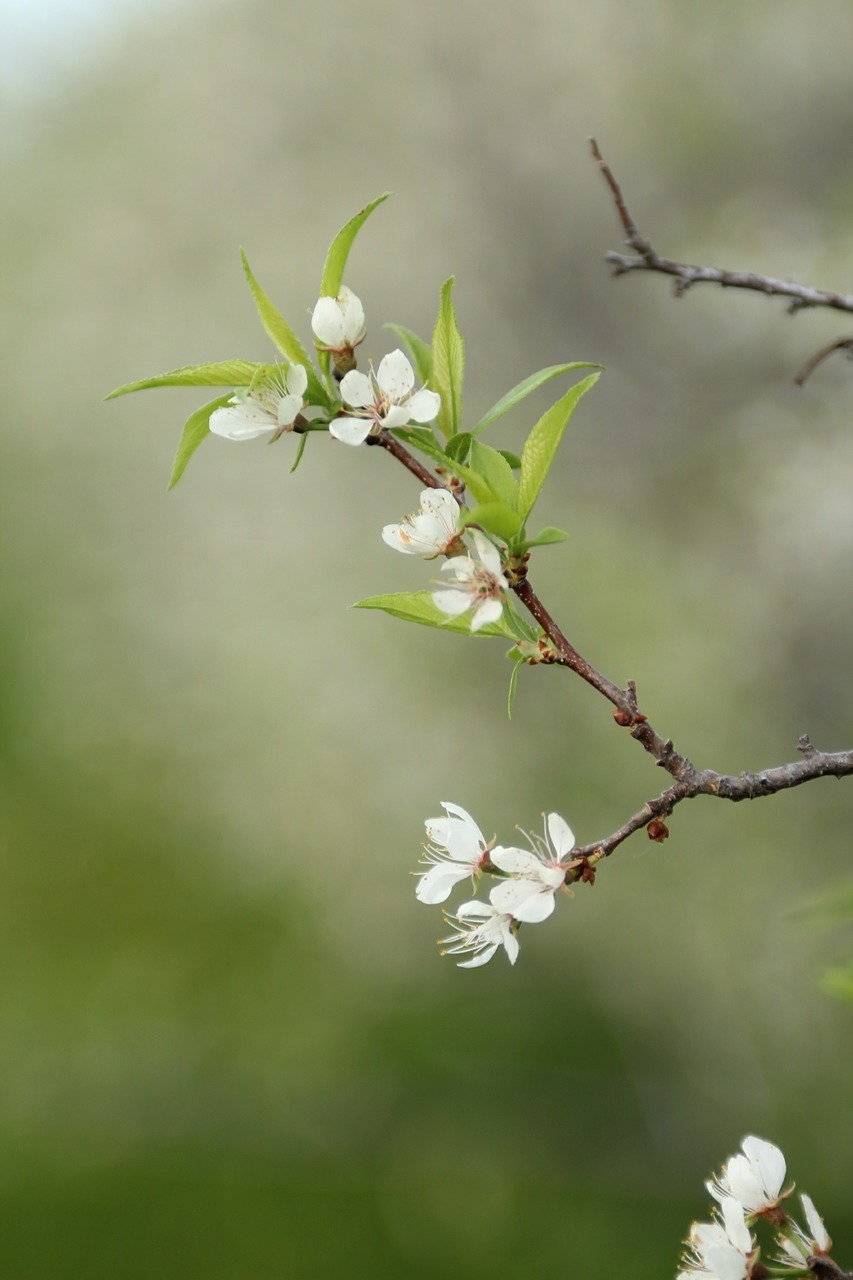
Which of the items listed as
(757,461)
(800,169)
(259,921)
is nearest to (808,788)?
(757,461)

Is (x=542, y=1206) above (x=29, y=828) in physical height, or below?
below

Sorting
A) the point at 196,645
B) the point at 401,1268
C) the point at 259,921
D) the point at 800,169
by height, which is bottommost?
the point at 401,1268

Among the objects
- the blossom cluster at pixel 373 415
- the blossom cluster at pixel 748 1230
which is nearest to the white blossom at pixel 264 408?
the blossom cluster at pixel 373 415

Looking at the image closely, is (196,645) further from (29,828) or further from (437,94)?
(437,94)

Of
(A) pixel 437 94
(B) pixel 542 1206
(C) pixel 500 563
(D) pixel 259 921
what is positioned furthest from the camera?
(D) pixel 259 921

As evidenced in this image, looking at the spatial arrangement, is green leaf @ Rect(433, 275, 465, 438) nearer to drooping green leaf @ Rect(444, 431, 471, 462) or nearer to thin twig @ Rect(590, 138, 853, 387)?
drooping green leaf @ Rect(444, 431, 471, 462)

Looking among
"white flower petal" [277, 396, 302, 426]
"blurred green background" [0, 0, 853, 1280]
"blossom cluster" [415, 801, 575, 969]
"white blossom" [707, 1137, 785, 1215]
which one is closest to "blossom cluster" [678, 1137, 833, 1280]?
"white blossom" [707, 1137, 785, 1215]

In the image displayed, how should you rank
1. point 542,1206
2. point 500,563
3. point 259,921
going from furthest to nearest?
point 259,921
point 542,1206
point 500,563

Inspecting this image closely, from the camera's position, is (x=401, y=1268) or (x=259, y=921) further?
(x=259, y=921)

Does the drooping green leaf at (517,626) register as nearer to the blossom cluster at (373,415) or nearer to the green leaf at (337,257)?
the blossom cluster at (373,415)
